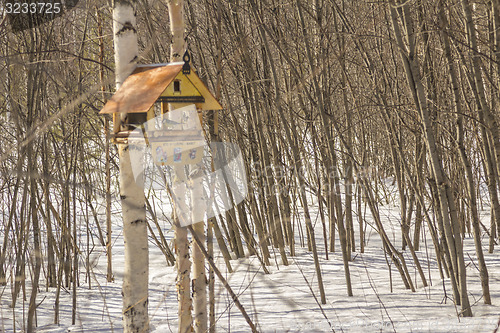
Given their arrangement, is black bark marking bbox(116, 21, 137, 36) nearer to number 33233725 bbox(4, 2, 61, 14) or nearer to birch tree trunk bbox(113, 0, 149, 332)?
birch tree trunk bbox(113, 0, 149, 332)

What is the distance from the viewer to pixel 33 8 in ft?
12.9

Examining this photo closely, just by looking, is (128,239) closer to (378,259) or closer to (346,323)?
(346,323)

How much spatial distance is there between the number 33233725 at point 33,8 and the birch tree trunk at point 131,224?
1306mm

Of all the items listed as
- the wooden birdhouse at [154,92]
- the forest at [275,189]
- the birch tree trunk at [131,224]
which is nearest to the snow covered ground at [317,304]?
the forest at [275,189]

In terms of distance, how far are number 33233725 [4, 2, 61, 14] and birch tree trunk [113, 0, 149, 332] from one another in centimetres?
131

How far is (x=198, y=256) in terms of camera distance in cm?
329

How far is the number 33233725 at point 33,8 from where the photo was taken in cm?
366

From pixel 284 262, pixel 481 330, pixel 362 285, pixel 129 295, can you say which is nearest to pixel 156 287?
pixel 284 262

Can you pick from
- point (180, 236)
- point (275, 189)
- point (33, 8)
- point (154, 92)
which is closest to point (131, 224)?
point (180, 236)

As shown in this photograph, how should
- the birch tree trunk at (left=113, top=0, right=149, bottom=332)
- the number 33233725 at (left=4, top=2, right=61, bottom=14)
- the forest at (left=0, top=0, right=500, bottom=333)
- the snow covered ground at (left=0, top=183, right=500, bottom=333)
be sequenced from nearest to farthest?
the birch tree trunk at (left=113, top=0, right=149, bottom=332) < the forest at (left=0, top=0, right=500, bottom=333) < the snow covered ground at (left=0, top=183, right=500, bottom=333) < the number 33233725 at (left=4, top=2, right=61, bottom=14)

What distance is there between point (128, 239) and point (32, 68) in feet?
5.55

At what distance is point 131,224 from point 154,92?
2.57 feet

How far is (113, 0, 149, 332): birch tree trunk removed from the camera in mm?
2744

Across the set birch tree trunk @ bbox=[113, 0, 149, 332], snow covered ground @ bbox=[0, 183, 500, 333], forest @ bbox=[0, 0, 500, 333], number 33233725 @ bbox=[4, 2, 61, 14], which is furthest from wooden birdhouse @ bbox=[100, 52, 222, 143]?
number 33233725 @ bbox=[4, 2, 61, 14]
